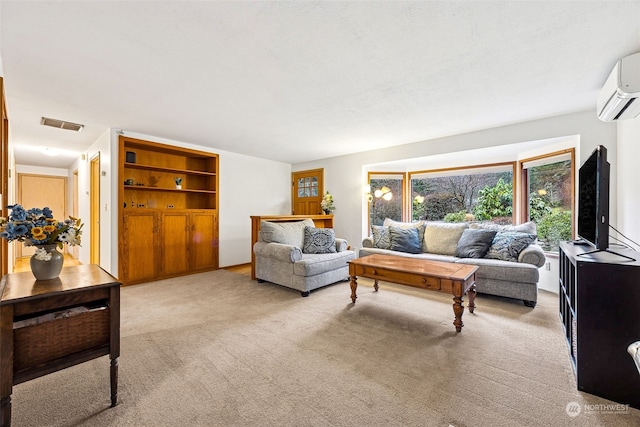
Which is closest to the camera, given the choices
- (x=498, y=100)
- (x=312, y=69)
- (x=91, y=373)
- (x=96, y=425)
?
(x=96, y=425)

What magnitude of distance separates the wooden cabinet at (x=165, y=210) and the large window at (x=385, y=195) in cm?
314

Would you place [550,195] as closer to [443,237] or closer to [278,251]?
[443,237]

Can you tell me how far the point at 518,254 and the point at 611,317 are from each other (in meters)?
1.86

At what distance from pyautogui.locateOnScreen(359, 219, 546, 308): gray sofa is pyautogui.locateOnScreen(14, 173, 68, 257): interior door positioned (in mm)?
7993

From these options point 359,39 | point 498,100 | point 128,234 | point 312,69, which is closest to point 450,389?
point 359,39

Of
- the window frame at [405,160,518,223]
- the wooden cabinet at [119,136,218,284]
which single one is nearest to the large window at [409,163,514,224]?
the window frame at [405,160,518,223]

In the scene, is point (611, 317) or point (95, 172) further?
point (95, 172)

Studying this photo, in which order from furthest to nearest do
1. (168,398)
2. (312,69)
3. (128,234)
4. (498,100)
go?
(128,234) < (498,100) < (312,69) < (168,398)

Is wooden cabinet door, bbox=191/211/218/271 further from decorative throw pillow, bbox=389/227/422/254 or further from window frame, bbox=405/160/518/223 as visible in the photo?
window frame, bbox=405/160/518/223

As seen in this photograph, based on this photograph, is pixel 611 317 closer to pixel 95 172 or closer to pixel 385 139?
pixel 385 139

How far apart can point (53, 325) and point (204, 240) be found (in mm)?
3609

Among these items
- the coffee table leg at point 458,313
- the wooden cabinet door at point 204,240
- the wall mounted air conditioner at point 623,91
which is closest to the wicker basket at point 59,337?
the coffee table leg at point 458,313

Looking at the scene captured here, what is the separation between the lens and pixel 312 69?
2227 mm

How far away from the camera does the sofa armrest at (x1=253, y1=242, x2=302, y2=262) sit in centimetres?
354
